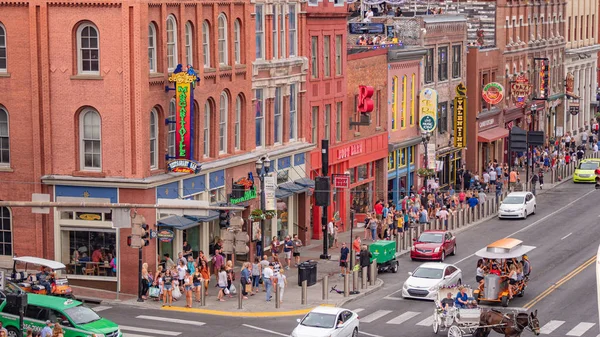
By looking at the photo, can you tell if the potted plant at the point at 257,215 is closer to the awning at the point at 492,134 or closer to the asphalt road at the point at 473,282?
the asphalt road at the point at 473,282

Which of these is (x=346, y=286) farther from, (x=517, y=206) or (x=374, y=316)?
(x=517, y=206)

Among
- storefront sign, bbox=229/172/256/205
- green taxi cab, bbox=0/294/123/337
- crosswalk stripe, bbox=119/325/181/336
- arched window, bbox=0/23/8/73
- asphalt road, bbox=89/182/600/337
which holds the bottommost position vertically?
asphalt road, bbox=89/182/600/337

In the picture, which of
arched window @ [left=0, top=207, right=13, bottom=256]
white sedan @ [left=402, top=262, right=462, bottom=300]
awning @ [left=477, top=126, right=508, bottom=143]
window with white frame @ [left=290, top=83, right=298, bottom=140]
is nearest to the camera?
white sedan @ [left=402, top=262, right=462, bottom=300]

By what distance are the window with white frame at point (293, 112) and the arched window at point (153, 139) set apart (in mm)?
14127

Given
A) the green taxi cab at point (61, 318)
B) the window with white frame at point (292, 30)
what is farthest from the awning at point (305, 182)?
the green taxi cab at point (61, 318)

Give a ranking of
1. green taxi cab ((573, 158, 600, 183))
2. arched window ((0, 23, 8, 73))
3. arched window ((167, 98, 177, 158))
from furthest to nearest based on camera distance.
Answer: green taxi cab ((573, 158, 600, 183)) → arched window ((167, 98, 177, 158)) → arched window ((0, 23, 8, 73))

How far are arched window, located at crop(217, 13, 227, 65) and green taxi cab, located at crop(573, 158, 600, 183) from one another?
39.7 m

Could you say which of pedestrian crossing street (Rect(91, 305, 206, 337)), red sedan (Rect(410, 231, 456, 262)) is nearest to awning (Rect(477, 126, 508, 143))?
red sedan (Rect(410, 231, 456, 262))

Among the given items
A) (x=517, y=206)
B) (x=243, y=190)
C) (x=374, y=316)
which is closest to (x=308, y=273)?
(x=374, y=316)

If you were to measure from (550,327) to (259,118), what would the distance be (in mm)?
20777

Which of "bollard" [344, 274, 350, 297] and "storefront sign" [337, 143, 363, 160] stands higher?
"storefront sign" [337, 143, 363, 160]

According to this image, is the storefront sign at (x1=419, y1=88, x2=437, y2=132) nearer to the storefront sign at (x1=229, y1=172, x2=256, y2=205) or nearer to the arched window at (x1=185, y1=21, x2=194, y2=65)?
the storefront sign at (x1=229, y1=172, x2=256, y2=205)

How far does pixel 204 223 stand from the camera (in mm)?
59656

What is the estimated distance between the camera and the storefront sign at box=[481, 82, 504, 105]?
312 ft
